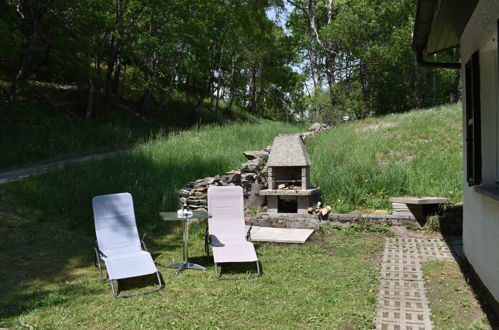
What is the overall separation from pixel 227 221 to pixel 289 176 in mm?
2684

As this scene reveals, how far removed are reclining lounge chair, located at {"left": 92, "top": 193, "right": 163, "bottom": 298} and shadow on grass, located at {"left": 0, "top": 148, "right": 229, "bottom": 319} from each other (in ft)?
0.96

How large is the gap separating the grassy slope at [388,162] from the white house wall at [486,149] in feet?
11.6

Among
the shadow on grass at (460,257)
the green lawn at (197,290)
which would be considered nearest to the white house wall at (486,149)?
the shadow on grass at (460,257)

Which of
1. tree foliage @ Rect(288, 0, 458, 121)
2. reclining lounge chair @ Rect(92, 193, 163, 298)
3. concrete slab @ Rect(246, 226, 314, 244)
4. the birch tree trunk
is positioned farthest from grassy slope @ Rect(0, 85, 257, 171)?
tree foliage @ Rect(288, 0, 458, 121)

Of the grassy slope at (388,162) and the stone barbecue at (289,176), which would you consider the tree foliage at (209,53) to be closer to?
the grassy slope at (388,162)

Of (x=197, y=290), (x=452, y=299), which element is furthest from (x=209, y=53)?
(x=452, y=299)

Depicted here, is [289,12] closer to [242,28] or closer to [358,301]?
[242,28]

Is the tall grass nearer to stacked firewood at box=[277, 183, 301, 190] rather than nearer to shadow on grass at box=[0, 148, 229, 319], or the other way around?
shadow on grass at box=[0, 148, 229, 319]

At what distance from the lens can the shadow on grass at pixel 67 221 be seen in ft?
16.6

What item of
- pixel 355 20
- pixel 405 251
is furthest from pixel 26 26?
pixel 355 20

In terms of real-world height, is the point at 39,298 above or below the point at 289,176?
below

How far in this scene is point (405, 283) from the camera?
4758 mm

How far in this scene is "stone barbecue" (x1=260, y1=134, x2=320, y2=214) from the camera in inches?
318

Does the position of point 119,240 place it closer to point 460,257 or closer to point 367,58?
point 460,257
